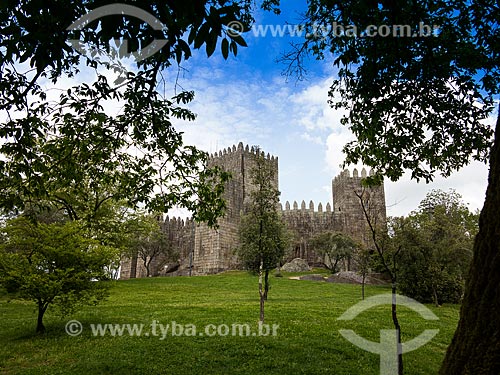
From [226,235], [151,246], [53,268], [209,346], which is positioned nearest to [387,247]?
[209,346]

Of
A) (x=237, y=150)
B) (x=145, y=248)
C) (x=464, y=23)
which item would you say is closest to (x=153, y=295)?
(x=464, y=23)

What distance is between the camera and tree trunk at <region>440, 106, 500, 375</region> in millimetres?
4109

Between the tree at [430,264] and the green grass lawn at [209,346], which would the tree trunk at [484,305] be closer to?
the green grass lawn at [209,346]

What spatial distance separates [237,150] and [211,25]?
55822mm

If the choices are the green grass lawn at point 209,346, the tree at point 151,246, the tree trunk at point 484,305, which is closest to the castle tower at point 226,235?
the tree at point 151,246

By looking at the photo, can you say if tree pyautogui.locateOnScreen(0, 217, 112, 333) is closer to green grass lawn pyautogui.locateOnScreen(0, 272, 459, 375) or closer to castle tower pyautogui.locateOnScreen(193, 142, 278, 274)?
green grass lawn pyautogui.locateOnScreen(0, 272, 459, 375)

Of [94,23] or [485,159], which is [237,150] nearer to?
[485,159]

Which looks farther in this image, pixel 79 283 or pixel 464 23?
pixel 79 283

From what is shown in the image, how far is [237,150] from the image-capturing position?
59625 millimetres

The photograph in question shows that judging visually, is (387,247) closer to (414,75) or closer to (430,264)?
(430,264)

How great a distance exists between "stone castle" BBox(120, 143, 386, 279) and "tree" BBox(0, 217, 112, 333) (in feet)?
119

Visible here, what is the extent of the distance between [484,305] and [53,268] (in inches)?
567

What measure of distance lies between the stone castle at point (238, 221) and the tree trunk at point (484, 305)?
154 ft

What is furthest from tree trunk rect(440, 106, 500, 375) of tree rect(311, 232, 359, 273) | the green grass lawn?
tree rect(311, 232, 359, 273)
